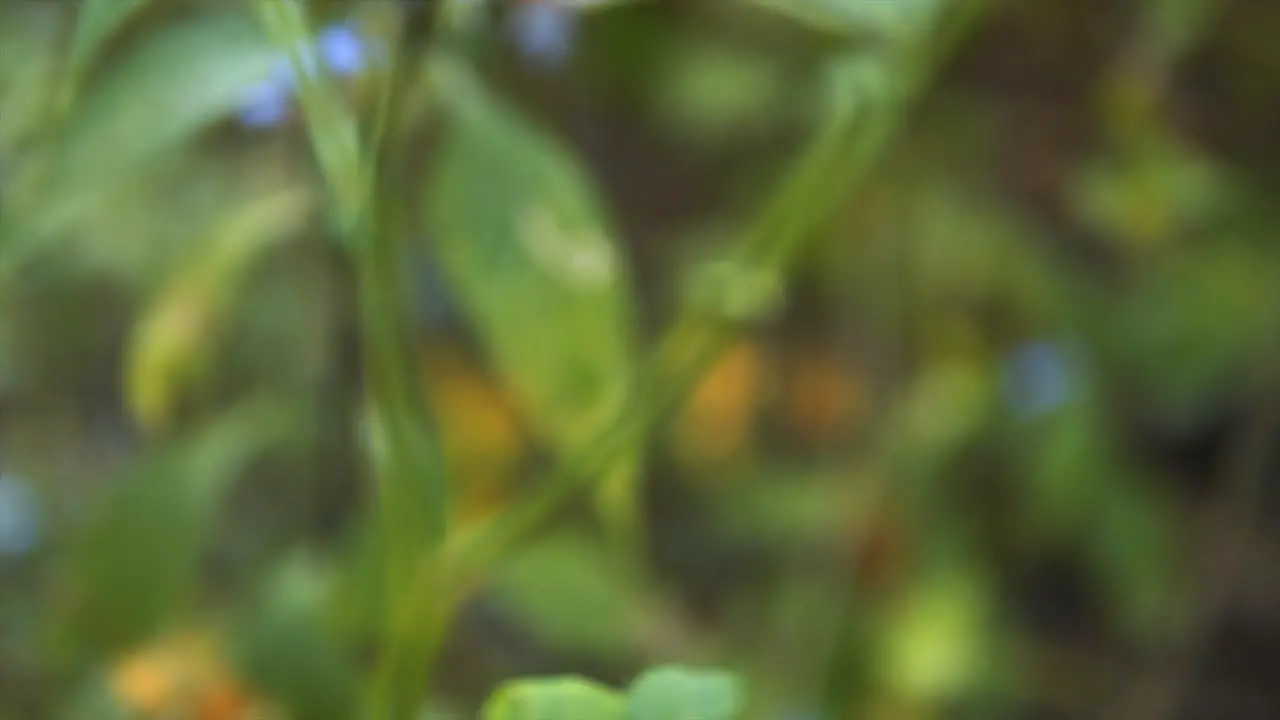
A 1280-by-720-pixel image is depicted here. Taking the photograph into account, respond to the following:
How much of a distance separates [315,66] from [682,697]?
127 mm

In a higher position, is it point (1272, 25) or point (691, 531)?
point (1272, 25)

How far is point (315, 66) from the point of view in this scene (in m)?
0.32

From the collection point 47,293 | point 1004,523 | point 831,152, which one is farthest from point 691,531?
point 831,152

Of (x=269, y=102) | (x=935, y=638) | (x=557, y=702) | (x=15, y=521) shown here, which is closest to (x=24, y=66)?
(x=269, y=102)

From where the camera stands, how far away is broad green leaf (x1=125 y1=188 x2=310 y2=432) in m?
0.54

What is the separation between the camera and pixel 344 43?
1.37 feet

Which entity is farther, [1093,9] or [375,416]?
[1093,9]

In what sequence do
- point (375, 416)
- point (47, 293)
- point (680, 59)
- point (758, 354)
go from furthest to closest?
point (758, 354), point (680, 59), point (47, 293), point (375, 416)

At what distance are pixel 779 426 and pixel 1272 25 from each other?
334 mm

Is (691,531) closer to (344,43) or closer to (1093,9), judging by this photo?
(1093,9)

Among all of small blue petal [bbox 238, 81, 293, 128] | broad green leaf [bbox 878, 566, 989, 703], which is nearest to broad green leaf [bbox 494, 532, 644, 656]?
broad green leaf [bbox 878, 566, 989, 703]

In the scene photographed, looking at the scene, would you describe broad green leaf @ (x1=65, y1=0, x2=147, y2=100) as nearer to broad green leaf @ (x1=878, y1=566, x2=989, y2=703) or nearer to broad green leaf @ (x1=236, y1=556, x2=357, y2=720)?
broad green leaf @ (x1=236, y1=556, x2=357, y2=720)

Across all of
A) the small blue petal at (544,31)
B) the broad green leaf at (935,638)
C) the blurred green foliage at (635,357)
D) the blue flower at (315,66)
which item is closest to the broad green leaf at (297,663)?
the blurred green foliage at (635,357)

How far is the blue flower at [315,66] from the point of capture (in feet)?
1.25
